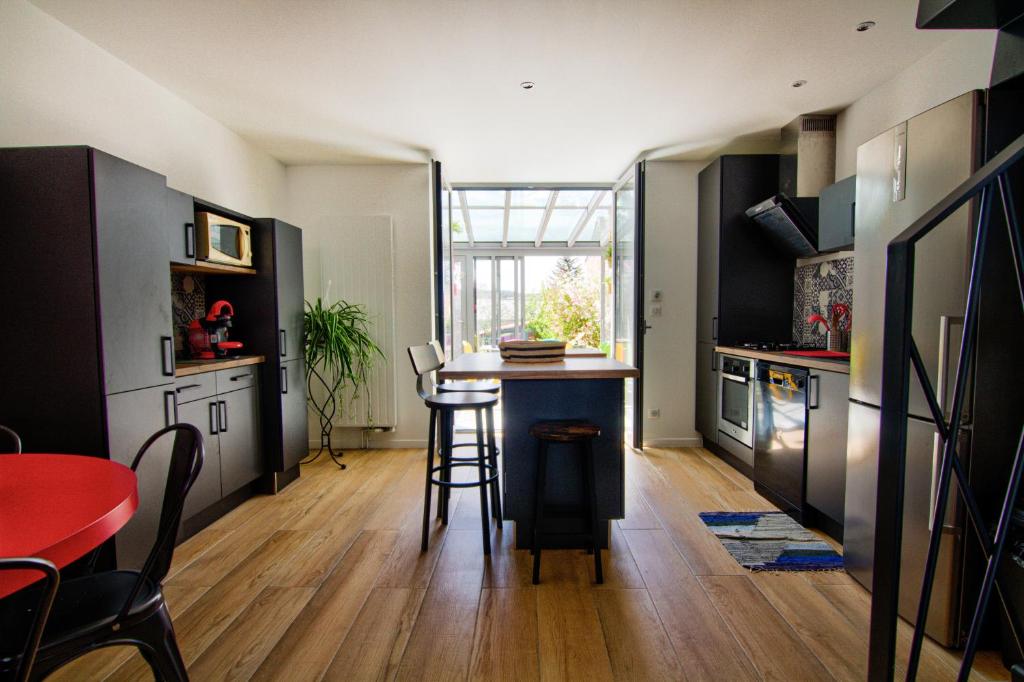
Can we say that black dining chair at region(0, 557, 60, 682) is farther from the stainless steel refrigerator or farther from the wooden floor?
the stainless steel refrigerator

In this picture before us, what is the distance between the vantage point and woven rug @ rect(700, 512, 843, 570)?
2.39 metres

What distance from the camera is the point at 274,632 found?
1887 mm

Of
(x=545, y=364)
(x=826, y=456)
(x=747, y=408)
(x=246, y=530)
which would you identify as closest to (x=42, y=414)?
(x=246, y=530)

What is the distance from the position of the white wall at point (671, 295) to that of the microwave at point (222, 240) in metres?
3.19

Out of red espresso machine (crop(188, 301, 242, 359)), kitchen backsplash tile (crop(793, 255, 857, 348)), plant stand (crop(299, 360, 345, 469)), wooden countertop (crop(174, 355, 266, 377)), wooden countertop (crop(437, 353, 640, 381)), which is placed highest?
kitchen backsplash tile (crop(793, 255, 857, 348))

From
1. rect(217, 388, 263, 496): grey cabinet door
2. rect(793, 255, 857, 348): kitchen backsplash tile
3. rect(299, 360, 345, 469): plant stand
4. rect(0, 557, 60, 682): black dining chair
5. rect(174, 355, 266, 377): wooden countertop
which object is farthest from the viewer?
rect(299, 360, 345, 469): plant stand

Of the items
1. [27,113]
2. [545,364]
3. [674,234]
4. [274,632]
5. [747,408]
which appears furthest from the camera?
[674,234]

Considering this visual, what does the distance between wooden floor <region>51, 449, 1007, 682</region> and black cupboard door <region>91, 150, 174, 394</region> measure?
3.27 feet

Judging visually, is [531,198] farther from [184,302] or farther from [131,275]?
[131,275]

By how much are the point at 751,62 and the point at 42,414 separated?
3.77m

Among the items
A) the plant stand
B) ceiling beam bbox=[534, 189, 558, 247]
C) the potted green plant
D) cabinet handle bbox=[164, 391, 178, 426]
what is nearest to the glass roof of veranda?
ceiling beam bbox=[534, 189, 558, 247]

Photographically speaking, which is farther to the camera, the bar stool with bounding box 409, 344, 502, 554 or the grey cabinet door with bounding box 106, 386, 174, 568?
the bar stool with bounding box 409, 344, 502, 554

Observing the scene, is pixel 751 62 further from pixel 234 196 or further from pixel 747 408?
pixel 234 196

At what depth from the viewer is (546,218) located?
7.62m
